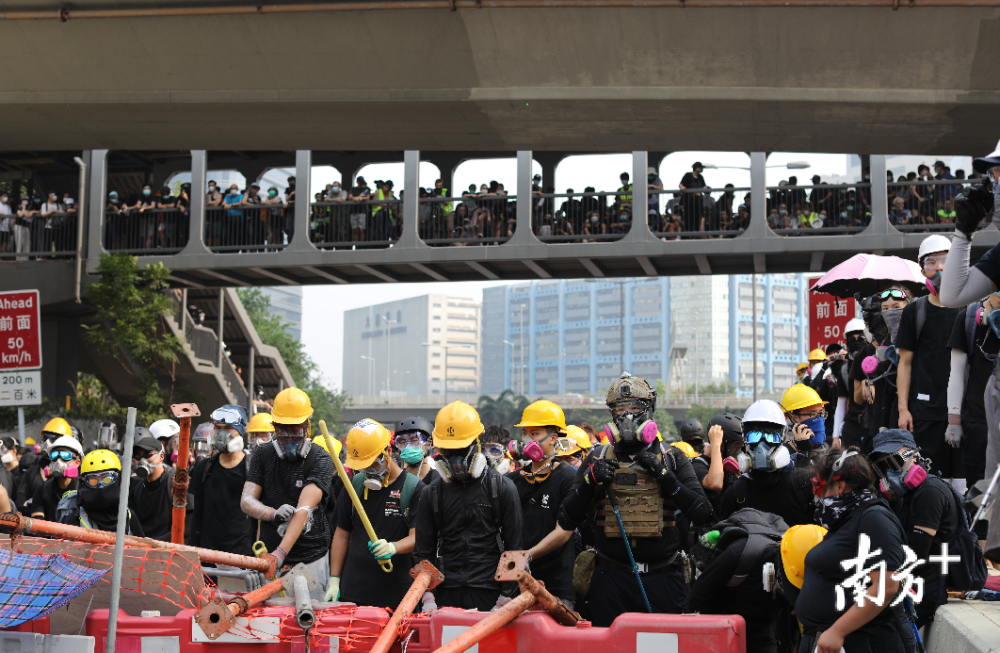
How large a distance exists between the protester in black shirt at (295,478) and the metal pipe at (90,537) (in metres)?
0.84

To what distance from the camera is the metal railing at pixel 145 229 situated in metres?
25.8

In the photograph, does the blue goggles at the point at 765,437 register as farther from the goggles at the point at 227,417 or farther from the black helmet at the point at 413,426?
the goggles at the point at 227,417

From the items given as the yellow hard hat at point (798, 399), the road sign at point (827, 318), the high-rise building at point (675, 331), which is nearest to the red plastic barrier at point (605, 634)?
the yellow hard hat at point (798, 399)

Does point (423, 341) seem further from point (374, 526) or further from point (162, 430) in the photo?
point (374, 526)

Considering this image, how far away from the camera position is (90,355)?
29469 mm

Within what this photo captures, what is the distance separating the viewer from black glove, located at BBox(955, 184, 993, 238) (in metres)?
3.81

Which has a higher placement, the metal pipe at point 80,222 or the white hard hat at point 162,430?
the metal pipe at point 80,222

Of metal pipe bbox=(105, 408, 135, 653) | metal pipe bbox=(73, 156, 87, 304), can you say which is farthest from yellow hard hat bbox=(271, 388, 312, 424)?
metal pipe bbox=(73, 156, 87, 304)

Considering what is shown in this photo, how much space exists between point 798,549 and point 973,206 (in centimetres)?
178

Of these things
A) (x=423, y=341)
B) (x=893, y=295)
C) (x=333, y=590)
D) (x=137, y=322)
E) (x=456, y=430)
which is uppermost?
(x=423, y=341)

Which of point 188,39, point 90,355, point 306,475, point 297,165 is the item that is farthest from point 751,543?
point 90,355

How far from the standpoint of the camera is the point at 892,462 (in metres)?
4.76

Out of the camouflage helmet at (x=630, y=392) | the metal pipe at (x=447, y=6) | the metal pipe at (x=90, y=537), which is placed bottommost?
the metal pipe at (x=90, y=537)

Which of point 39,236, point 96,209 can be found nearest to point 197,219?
point 96,209
